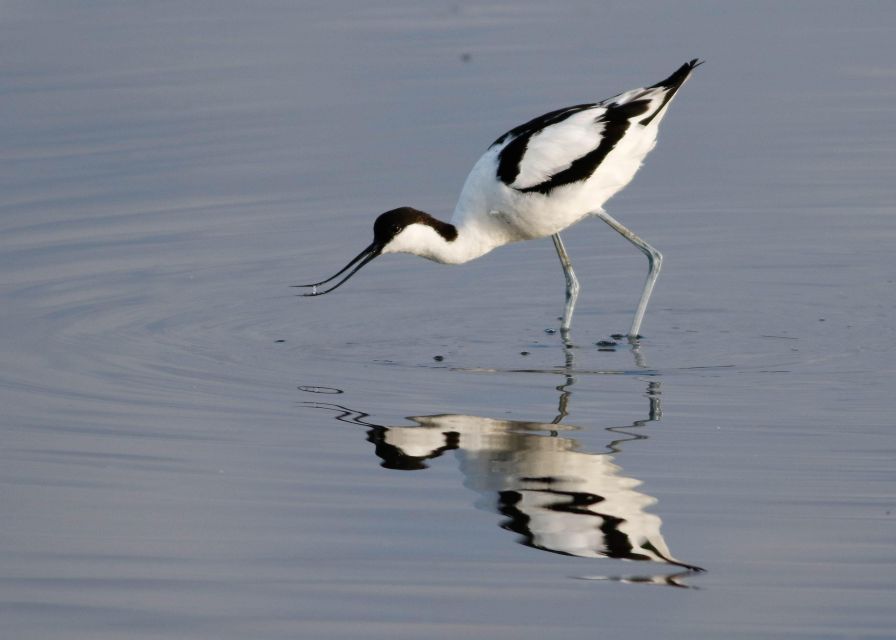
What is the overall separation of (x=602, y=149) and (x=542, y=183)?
366mm

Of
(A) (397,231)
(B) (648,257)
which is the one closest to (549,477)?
(A) (397,231)

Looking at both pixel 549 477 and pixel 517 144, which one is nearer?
pixel 549 477

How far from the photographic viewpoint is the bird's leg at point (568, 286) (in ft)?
27.7

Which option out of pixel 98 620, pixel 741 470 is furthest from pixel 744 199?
pixel 98 620

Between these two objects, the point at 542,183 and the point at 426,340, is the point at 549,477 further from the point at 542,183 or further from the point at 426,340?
the point at 542,183

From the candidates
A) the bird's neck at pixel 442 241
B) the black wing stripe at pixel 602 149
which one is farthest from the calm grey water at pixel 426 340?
the black wing stripe at pixel 602 149

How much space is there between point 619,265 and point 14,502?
4.38 m

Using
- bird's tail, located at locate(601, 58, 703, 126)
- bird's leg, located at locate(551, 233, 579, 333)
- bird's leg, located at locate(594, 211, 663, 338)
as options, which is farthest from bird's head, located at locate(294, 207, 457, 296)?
bird's tail, located at locate(601, 58, 703, 126)

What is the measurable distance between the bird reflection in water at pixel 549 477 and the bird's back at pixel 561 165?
4.00 ft

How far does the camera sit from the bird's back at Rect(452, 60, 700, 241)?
8.18 metres

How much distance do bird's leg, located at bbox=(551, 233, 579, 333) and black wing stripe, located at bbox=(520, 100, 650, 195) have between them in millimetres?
642

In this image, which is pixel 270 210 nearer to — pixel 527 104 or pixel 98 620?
pixel 527 104

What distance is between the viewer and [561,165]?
26.8 feet

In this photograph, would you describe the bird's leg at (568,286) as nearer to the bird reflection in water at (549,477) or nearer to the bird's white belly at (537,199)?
the bird's white belly at (537,199)
